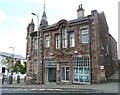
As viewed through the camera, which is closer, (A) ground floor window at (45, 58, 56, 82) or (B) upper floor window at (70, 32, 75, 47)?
(B) upper floor window at (70, 32, 75, 47)

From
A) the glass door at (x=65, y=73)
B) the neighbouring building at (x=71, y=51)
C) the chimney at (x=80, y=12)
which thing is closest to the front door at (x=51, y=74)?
the neighbouring building at (x=71, y=51)

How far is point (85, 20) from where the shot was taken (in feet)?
92.4

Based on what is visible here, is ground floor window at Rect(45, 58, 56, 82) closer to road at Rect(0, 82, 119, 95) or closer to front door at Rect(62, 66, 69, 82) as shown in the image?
front door at Rect(62, 66, 69, 82)

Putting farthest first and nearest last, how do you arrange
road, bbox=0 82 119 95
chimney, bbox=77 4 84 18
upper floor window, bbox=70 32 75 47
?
chimney, bbox=77 4 84 18, upper floor window, bbox=70 32 75 47, road, bbox=0 82 119 95

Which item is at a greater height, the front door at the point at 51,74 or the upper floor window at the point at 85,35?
the upper floor window at the point at 85,35

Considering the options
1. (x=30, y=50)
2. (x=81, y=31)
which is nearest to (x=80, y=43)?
(x=81, y=31)

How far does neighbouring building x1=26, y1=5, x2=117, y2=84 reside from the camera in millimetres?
27359

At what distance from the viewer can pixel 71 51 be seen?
96.9ft

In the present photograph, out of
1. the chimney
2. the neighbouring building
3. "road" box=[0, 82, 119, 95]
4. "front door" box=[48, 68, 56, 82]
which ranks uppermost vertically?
the chimney

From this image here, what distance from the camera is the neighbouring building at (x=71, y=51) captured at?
2736 centimetres

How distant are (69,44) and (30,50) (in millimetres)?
8505

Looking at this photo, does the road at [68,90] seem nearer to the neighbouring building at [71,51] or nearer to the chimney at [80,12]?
the neighbouring building at [71,51]

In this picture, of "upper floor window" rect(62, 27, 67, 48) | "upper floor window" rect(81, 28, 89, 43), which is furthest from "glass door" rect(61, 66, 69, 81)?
"upper floor window" rect(81, 28, 89, 43)

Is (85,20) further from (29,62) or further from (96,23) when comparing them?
(29,62)
